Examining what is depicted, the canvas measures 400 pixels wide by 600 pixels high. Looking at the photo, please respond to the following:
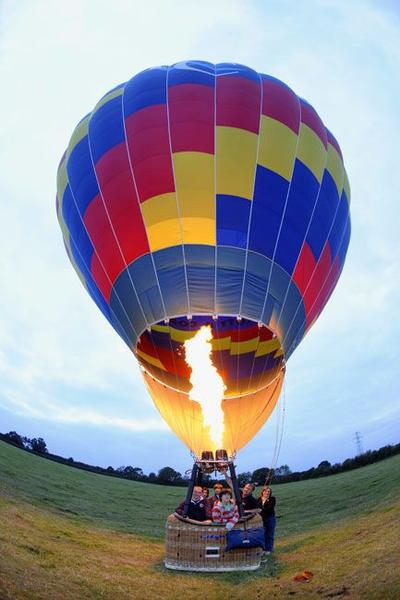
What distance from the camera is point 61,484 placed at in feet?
40.9

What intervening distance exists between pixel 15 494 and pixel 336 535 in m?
5.85

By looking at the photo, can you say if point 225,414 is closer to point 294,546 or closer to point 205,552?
point 294,546

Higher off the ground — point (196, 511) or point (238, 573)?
point (196, 511)

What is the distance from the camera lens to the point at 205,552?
6.34m

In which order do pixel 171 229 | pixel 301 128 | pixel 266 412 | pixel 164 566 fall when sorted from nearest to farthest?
1. pixel 164 566
2. pixel 171 229
3. pixel 301 128
4. pixel 266 412

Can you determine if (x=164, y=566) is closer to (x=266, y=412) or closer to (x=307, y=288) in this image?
(x=266, y=412)

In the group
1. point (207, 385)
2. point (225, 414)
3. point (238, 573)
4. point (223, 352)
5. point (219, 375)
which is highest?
point (223, 352)

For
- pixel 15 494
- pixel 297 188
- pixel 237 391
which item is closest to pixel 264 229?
pixel 297 188

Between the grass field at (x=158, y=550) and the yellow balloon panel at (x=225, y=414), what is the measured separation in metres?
1.67

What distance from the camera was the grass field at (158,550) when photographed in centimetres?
464

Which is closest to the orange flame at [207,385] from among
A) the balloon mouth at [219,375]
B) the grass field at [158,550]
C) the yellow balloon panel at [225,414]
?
the balloon mouth at [219,375]

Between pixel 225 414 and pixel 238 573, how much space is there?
285cm

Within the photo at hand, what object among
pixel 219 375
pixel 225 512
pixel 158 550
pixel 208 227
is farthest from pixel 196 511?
pixel 208 227

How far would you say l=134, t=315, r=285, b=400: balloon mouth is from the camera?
779 centimetres
